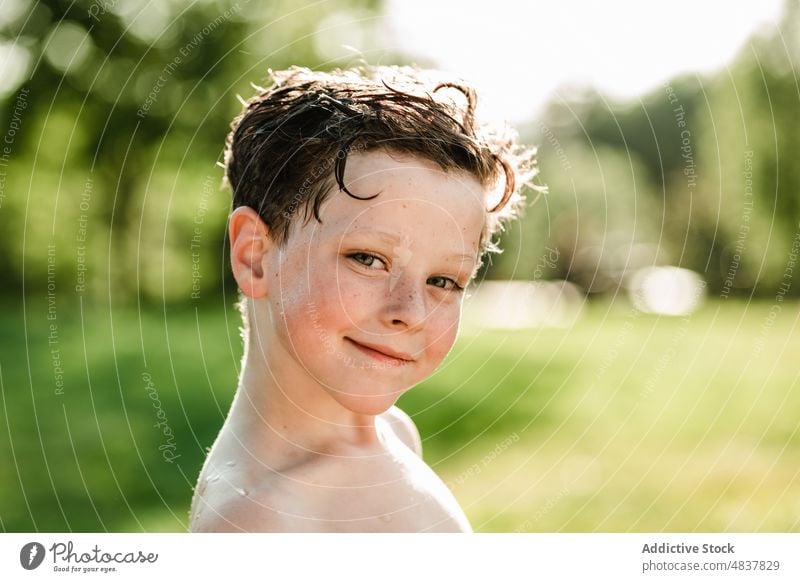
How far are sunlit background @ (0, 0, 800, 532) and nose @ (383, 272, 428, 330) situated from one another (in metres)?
0.39

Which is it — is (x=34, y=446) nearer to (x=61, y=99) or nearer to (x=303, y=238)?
(x=303, y=238)

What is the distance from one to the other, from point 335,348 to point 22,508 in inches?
97.7

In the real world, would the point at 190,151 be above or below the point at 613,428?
above

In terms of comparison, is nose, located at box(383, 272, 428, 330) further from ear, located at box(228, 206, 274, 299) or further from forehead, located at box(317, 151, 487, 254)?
ear, located at box(228, 206, 274, 299)

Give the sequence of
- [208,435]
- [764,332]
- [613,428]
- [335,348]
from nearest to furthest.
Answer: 1. [335,348]
2. [208,435]
3. [613,428]
4. [764,332]

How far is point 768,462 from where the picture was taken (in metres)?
3.35

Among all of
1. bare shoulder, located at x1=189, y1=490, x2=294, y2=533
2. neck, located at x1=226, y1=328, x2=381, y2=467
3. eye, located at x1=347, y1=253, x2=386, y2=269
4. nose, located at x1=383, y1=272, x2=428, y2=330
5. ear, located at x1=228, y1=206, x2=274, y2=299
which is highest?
ear, located at x1=228, y1=206, x2=274, y2=299

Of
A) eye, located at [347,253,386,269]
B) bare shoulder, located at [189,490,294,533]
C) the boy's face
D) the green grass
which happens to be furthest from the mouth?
the green grass

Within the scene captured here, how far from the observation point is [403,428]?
1521 millimetres

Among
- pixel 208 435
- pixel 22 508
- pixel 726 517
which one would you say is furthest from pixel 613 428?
pixel 22 508

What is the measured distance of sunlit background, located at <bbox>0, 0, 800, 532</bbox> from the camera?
320cm

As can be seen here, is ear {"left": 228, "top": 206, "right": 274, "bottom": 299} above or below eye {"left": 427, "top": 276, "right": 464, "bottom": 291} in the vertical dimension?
above

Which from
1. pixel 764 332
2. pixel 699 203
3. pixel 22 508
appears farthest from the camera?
pixel 699 203

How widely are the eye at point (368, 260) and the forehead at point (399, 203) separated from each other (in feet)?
0.11
